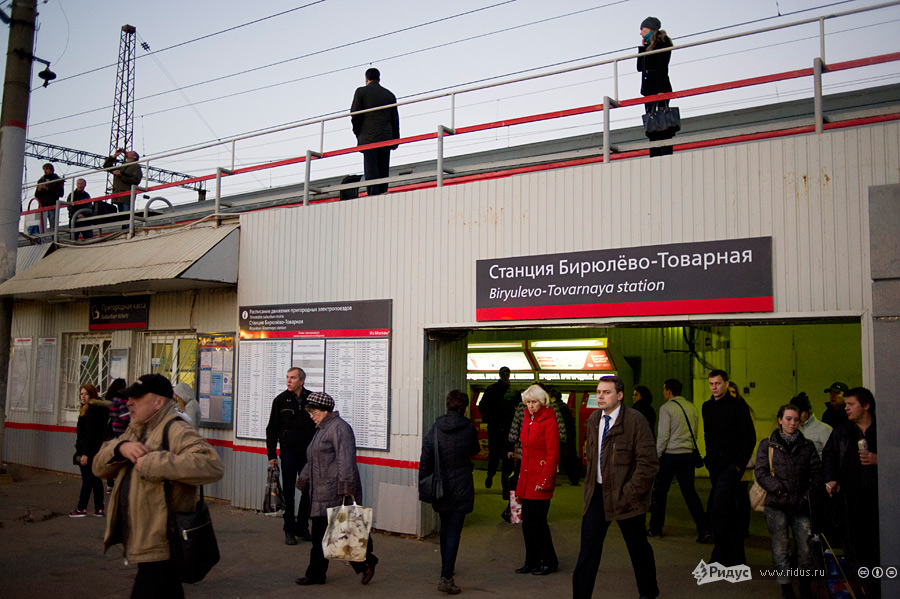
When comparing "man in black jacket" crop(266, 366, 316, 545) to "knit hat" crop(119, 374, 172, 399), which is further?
"man in black jacket" crop(266, 366, 316, 545)

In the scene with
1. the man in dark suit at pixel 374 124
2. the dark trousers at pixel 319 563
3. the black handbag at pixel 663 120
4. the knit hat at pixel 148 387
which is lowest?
the dark trousers at pixel 319 563

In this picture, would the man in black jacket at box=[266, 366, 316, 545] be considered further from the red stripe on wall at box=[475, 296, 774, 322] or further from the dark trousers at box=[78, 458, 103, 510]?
the dark trousers at box=[78, 458, 103, 510]

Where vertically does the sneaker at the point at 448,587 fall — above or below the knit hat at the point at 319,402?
below

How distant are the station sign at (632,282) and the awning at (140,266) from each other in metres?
4.10

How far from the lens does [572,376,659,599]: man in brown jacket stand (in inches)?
225

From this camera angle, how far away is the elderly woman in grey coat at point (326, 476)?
643 centimetres

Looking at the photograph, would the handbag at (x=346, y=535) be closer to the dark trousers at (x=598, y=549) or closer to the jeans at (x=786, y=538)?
the dark trousers at (x=598, y=549)

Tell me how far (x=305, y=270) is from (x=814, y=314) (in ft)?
20.8

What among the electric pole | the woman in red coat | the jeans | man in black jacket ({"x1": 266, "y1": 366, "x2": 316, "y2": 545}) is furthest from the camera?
the electric pole

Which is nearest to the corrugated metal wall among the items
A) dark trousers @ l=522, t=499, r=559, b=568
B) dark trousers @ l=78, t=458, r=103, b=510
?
dark trousers @ l=522, t=499, r=559, b=568

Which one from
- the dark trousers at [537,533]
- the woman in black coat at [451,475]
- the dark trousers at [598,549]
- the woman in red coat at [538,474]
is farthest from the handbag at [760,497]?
the woman in black coat at [451,475]

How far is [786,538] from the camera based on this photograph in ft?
19.8

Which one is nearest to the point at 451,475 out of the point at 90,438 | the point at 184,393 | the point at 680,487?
the point at 680,487

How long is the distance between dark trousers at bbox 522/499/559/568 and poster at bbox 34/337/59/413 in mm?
10506
